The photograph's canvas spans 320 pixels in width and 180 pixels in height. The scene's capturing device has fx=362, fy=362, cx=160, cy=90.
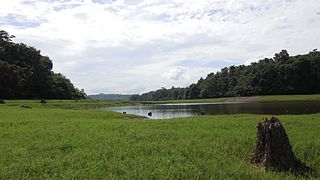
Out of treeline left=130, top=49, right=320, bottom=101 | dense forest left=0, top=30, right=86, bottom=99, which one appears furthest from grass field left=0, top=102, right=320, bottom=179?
treeline left=130, top=49, right=320, bottom=101

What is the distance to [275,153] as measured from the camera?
472 inches

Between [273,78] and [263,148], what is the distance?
371ft

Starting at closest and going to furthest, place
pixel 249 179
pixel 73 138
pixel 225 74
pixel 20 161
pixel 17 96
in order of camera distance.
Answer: pixel 249 179, pixel 20 161, pixel 73 138, pixel 17 96, pixel 225 74

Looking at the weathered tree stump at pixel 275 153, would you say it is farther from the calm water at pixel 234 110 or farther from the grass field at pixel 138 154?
the calm water at pixel 234 110

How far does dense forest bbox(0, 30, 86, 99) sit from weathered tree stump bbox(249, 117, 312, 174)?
94.3 meters

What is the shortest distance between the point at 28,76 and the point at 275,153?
353ft

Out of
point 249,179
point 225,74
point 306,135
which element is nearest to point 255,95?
point 225,74

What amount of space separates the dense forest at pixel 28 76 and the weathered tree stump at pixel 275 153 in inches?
3713

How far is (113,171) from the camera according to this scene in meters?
10.4

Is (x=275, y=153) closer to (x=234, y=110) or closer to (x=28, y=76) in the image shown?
(x=234, y=110)

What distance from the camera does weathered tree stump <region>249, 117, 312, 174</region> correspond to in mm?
11736

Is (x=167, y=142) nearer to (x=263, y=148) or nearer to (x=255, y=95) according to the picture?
(x=263, y=148)

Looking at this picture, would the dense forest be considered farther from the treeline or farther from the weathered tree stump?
the weathered tree stump

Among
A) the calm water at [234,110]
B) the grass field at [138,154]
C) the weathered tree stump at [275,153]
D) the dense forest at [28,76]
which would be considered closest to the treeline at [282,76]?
the calm water at [234,110]
